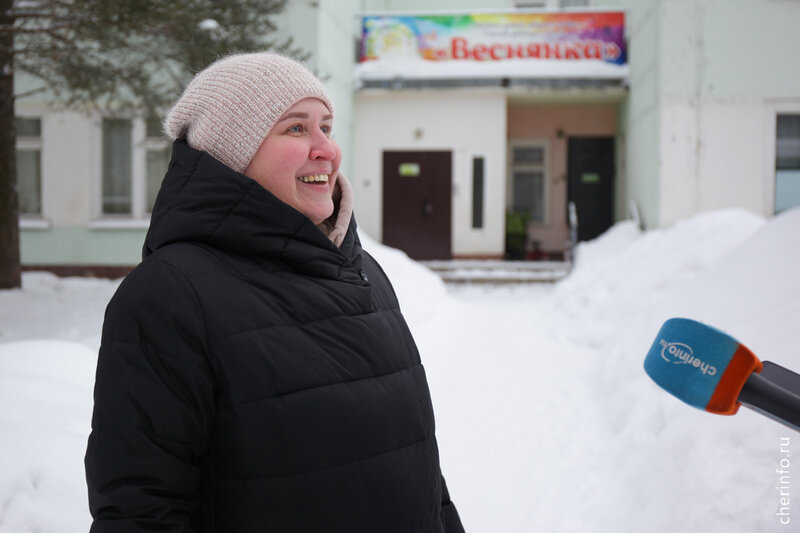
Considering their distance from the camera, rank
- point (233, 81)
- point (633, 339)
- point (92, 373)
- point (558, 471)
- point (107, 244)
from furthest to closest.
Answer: point (107, 244), point (633, 339), point (558, 471), point (92, 373), point (233, 81)

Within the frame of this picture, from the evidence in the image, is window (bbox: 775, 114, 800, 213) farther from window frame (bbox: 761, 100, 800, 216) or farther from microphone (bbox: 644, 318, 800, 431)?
microphone (bbox: 644, 318, 800, 431)

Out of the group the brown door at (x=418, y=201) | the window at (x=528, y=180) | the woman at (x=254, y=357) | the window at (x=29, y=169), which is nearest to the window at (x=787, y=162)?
the brown door at (x=418, y=201)

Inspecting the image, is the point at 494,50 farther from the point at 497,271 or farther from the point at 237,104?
the point at 237,104

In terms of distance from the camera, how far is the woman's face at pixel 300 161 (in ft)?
4.54

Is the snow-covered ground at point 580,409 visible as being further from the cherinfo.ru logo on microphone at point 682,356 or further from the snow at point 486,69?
the snow at point 486,69

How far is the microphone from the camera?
3.16 ft

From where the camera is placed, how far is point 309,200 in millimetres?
1418

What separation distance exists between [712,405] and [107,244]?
39.7 ft

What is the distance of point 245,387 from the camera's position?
46.6 inches

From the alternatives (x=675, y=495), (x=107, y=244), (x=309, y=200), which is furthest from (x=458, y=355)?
(x=107, y=244)

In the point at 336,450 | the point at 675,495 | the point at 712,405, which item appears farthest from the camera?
the point at 675,495

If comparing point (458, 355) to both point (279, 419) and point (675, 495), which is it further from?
point (279, 419)

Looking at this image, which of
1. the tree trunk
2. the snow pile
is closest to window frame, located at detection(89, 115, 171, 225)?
the tree trunk

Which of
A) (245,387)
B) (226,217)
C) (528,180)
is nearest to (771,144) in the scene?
(528,180)
